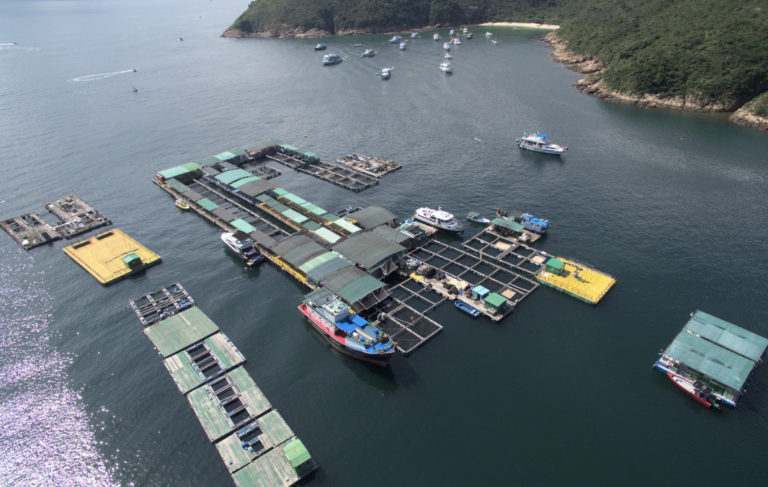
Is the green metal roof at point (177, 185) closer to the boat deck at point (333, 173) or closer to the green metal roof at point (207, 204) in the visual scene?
the green metal roof at point (207, 204)

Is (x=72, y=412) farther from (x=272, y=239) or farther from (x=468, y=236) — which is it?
(x=468, y=236)

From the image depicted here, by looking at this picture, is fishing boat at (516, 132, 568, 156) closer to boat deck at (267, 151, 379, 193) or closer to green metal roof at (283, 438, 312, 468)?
boat deck at (267, 151, 379, 193)

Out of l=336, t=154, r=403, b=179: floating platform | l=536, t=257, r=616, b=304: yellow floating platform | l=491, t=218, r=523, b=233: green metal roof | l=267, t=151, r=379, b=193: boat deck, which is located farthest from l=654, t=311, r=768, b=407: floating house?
l=336, t=154, r=403, b=179: floating platform

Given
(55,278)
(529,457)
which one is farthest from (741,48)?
(55,278)

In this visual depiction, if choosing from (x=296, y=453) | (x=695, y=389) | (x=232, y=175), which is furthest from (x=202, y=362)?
(x=695, y=389)

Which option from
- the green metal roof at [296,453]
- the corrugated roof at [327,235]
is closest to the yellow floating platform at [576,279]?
the corrugated roof at [327,235]

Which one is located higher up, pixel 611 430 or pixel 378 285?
pixel 378 285
